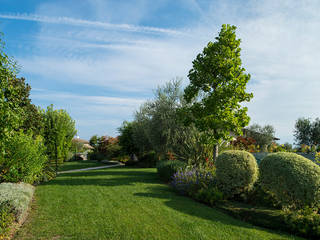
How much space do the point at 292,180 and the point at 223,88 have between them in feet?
22.5

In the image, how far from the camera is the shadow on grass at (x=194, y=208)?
20.8ft

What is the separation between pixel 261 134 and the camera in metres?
33.4

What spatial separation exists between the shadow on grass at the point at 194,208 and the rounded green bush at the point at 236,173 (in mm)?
1227

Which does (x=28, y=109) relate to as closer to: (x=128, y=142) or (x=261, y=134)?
(x=128, y=142)

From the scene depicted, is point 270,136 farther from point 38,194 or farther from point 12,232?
point 12,232

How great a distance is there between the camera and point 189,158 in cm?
1478

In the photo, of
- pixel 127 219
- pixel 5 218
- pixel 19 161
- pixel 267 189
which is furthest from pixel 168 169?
pixel 5 218

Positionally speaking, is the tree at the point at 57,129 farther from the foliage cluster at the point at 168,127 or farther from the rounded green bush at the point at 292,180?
the rounded green bush at the point at 292,180

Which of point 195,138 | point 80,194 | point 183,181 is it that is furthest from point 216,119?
point 80,194

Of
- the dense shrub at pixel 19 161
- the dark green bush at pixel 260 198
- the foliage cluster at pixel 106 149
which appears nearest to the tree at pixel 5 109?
the dense shrub at pixel 19 161

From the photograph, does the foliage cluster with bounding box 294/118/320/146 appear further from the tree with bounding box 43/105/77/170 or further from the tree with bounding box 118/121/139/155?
the tree with bounding box 43/105/77/170

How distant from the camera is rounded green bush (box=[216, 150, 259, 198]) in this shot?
330 inches

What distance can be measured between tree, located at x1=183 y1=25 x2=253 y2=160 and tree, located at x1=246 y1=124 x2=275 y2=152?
21.9 m

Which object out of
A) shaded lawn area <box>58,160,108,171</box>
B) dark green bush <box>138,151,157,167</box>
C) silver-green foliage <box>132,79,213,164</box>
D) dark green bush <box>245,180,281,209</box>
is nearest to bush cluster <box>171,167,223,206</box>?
dark green bush <box>245,180,281,209</box>
